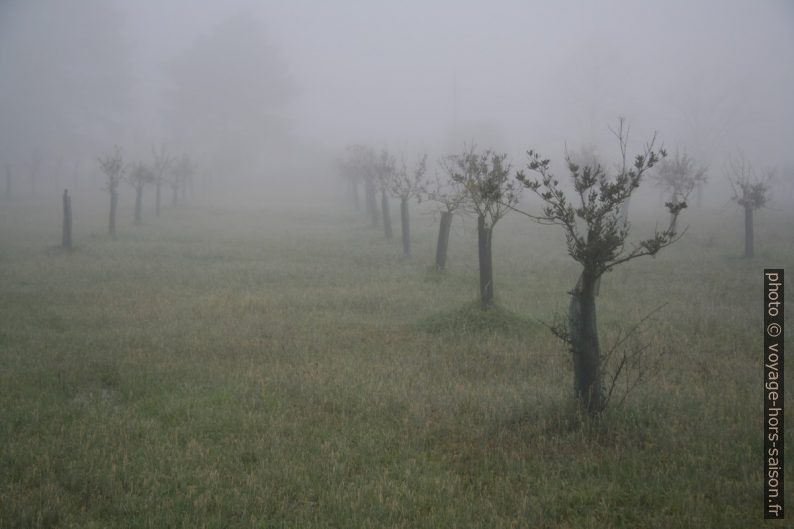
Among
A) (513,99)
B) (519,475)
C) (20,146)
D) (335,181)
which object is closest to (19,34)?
(20,146)

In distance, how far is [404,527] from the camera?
4789 mm

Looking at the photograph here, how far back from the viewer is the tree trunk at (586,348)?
22.3ft

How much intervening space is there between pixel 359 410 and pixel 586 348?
298cm

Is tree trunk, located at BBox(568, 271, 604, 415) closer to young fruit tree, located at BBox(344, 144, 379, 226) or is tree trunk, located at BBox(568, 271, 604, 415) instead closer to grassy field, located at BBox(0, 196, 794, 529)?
grassy field, located at BBox(0, 196, 794, 529)

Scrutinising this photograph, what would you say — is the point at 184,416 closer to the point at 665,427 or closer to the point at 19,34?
the point at 665,427

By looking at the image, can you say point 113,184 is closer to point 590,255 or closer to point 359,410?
point 359,410

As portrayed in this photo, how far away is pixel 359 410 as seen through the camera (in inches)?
294

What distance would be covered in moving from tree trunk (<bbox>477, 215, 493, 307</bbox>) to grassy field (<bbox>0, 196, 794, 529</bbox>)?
0.42 meters

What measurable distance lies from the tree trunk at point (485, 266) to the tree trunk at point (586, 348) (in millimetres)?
5207

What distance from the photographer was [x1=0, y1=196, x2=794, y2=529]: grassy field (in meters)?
5.13

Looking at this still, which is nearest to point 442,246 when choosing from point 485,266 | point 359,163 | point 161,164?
point 485,266

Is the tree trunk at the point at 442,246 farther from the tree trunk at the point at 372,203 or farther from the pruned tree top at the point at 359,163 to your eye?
the pruned tree top at the point at 359,163

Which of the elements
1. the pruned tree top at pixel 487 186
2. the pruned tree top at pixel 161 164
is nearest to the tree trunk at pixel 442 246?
the pruned tree top at pixel 487 186

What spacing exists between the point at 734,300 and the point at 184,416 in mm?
13870
